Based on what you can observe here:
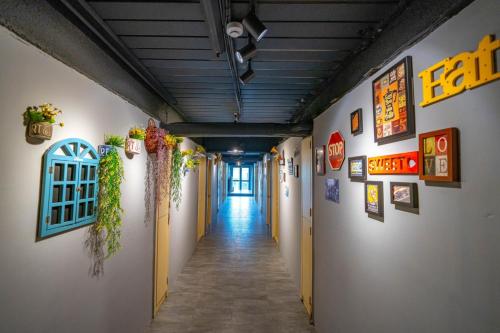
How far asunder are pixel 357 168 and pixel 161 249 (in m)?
2.70

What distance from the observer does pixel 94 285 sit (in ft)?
5.94

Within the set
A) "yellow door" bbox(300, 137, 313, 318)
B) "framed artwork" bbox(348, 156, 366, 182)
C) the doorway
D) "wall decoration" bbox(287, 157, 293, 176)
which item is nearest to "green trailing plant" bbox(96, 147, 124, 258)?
"framed artwork" bbox(348, 156, 366, 182)

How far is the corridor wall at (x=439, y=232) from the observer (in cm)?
90

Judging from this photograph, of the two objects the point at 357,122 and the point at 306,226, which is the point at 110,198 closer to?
the point at 357,122

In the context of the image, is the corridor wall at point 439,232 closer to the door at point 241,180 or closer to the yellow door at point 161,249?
the yellow door at point 161,249

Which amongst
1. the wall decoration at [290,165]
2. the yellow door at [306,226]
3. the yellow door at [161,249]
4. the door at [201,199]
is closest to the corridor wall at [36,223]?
the yellow door at [161,249]

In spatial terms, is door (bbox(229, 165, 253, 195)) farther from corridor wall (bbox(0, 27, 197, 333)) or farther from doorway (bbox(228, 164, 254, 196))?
corridor wall (bbox(0, 27, 197, 333))

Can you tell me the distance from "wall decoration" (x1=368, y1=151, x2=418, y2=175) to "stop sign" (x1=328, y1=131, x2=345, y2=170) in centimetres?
46

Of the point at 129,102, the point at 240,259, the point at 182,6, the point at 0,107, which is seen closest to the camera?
the point at 0,107

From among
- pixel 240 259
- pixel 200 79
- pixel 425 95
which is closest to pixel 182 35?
pixel 200 79

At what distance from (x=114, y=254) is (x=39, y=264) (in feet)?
2.69

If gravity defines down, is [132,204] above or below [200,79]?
below

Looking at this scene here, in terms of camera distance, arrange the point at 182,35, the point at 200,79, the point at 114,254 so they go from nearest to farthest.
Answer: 1. the point at 182,35
2. the point at 114,254
3. the point at 200,79

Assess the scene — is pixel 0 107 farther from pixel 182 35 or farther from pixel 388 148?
pixel 388 148
